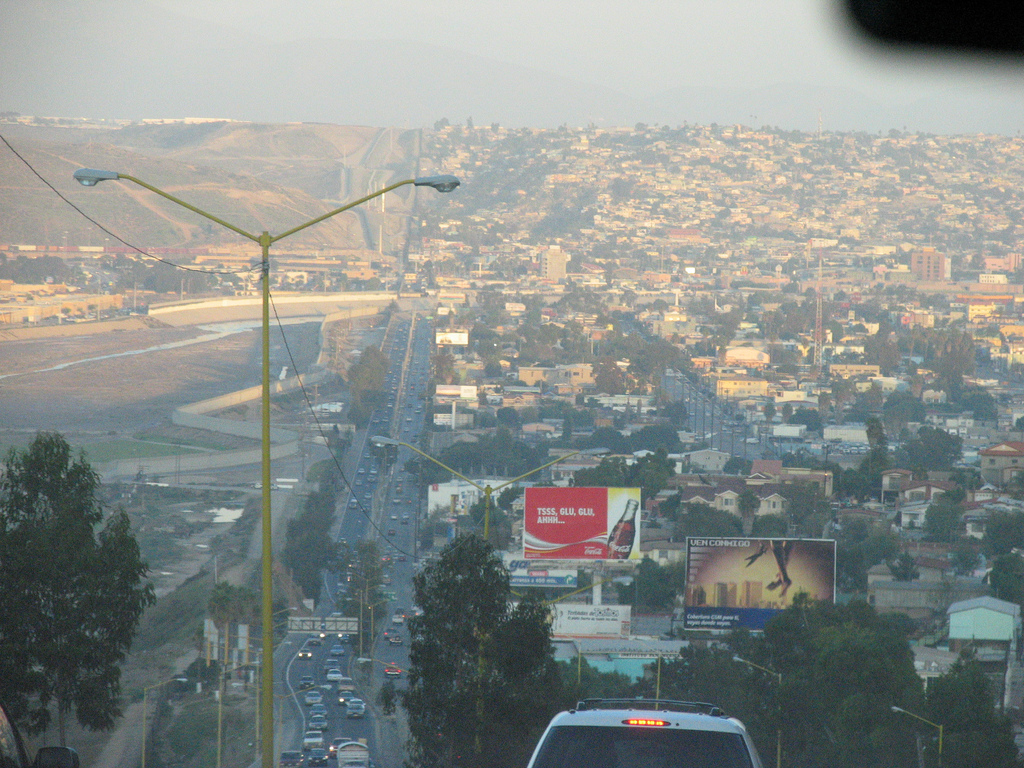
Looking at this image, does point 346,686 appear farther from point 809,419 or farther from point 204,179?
point 204,179

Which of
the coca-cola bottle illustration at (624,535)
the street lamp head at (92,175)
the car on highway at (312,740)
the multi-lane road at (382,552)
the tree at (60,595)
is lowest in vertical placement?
the multi-lane road at (382,552)

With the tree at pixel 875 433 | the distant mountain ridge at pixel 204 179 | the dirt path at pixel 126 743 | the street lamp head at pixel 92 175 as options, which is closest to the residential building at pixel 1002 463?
the tree at pixel 875 433

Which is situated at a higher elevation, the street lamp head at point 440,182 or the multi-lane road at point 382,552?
the street lamp head at point 440,182

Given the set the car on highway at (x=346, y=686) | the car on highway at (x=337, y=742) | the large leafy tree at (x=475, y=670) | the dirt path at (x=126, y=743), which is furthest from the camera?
the car on highway at (x=346, y=686)

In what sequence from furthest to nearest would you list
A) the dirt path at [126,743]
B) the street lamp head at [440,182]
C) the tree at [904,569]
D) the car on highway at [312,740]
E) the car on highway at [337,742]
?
the tree at [904,569], the car on highway at [312,740], the car on highway at [337,742], the dirt path at [126,743], the street lamp head at [440,182]

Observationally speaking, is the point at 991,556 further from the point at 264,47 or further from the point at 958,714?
the point at 264,47

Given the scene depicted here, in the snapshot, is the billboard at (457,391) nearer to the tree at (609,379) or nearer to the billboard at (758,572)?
the tree at (609,379)

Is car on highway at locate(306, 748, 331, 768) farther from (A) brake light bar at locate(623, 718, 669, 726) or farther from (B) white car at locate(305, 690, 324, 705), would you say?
(A) brake light bar at locate(623, 718, 669, 726)
